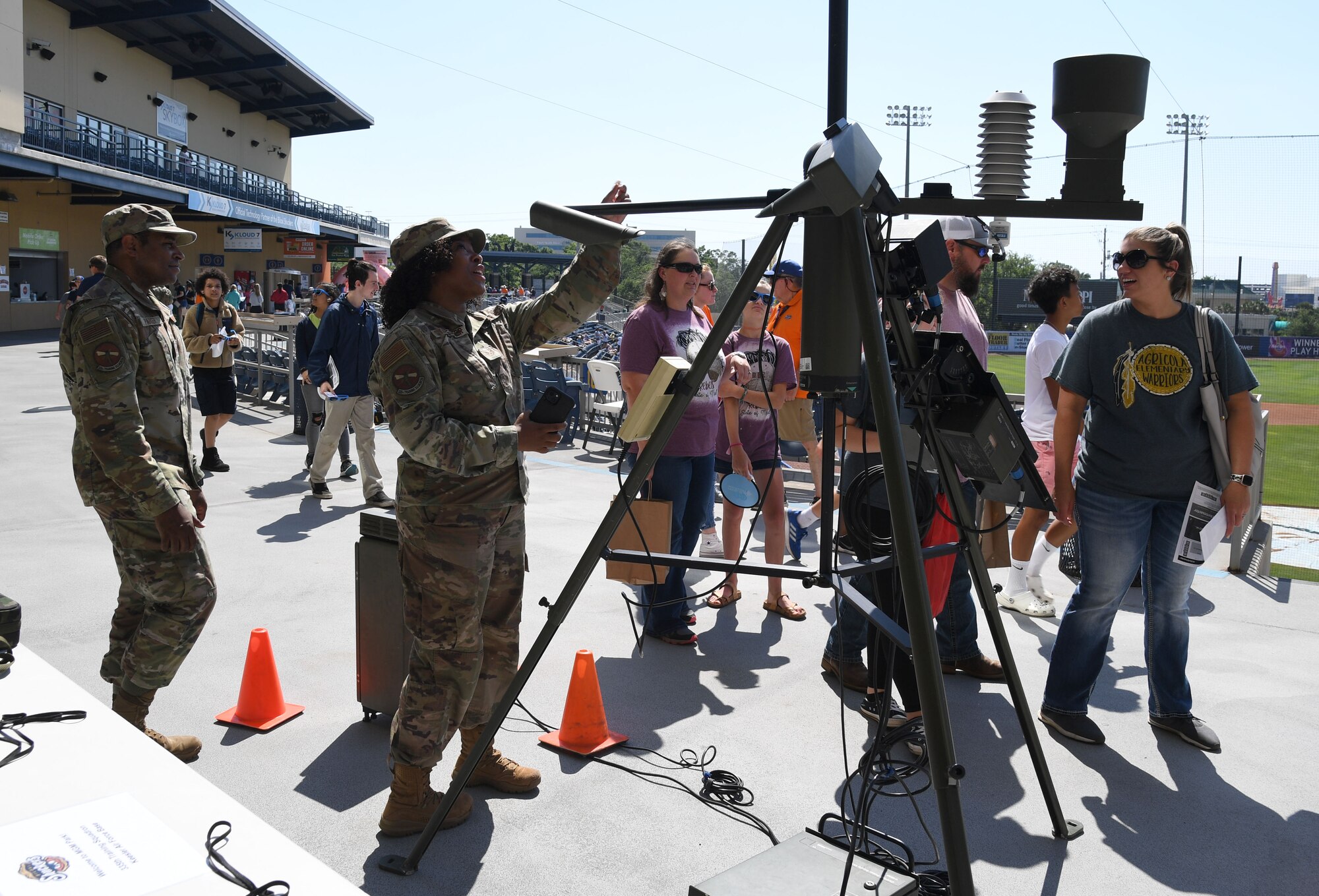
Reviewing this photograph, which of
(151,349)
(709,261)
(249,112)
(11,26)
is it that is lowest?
(151,349)

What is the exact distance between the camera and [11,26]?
27438 mm

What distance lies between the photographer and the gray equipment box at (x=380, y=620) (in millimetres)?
3807

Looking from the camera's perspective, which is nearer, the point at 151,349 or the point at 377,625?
the point at 151,349

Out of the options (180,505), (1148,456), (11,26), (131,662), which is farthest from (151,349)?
(11,26)

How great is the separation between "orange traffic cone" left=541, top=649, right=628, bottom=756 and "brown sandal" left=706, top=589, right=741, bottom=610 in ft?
6.57

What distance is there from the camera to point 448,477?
3.05 meters

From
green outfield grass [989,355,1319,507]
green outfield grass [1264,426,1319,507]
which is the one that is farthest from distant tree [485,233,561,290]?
green outfield grass [1264,426,1319,507]

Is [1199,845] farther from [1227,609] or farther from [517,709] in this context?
[1227,609]

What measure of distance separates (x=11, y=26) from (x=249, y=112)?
82.0 ft

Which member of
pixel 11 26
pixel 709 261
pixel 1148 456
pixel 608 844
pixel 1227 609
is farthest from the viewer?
pixel 11 26

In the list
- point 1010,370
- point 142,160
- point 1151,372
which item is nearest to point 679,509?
point 1151,372

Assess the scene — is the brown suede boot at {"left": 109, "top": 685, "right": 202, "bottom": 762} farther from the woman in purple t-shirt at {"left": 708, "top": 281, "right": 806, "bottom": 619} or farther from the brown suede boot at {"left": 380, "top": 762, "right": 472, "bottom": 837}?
the woman in purple t-shirt at {"left": 708, "top": 281, "right": 806, "bottom": 619}

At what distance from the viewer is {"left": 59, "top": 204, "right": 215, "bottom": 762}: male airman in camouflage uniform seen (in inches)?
129

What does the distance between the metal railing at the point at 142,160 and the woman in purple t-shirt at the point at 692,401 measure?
29.9m
